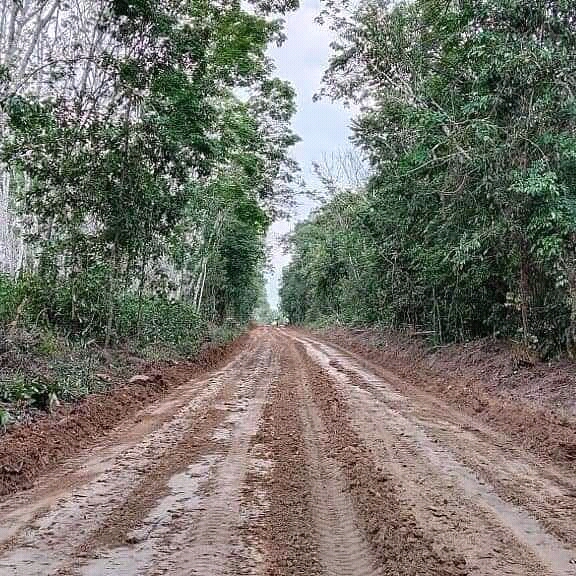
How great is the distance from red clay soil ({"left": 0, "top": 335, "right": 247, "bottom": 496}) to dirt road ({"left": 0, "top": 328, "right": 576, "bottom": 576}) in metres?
0.23

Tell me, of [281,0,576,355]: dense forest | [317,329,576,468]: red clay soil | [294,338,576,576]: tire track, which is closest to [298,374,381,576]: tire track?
[294,338,576,576]: tire track

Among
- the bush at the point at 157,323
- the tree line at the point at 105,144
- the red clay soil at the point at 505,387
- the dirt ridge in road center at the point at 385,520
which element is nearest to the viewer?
the dirt ridge in road center at the point at 385,520

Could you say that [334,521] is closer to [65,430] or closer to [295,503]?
[295,503]

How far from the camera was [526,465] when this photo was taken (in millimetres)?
6074

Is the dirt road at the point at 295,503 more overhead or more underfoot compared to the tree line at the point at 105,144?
more underfoot

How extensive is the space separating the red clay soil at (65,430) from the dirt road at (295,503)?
0.23 m

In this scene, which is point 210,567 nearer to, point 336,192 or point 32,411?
point 32,411

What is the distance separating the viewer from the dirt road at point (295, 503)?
3.69m

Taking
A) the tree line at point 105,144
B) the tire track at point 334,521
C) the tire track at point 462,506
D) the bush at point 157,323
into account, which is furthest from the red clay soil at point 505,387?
the tree line at point 105,144

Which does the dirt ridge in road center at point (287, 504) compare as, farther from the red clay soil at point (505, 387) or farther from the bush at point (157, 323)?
the bush at point (157, 323)

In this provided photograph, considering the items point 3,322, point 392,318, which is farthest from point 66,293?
point 392,318

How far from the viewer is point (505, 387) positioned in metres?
10.7

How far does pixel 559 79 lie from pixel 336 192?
23495 mm

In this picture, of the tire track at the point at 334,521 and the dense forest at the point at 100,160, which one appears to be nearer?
the tire track at the point at 334,521
